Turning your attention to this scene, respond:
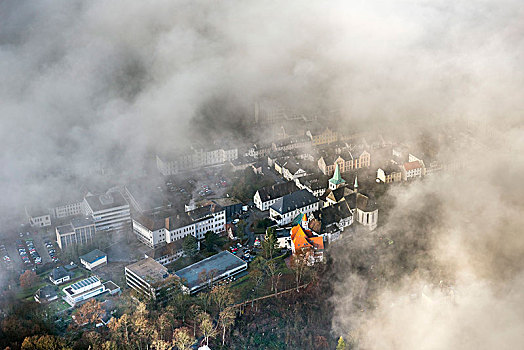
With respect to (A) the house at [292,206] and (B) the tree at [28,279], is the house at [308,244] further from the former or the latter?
(B) the tree at [28,279]

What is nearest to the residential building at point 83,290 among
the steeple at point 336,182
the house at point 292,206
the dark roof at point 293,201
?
the house at point 292,206

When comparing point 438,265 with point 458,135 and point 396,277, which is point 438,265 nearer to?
point 396,277

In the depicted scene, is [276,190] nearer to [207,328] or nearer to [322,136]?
[322,136]

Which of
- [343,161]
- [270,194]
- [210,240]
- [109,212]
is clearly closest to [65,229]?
[109,212]

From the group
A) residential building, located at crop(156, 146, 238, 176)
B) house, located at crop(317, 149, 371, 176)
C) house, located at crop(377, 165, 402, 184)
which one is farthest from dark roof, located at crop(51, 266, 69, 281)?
house, located at crop(377, 165, 402, 184)

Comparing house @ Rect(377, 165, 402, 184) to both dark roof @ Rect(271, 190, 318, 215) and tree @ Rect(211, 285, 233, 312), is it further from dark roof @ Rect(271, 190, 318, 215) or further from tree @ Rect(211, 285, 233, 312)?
tree @ Rect(211, 285, 233, 312)

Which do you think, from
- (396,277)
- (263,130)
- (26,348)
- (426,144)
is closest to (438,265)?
(396,277)
